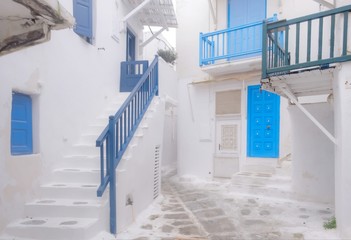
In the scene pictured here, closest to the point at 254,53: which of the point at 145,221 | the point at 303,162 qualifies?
the point at 303,162

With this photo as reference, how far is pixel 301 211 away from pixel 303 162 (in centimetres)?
124

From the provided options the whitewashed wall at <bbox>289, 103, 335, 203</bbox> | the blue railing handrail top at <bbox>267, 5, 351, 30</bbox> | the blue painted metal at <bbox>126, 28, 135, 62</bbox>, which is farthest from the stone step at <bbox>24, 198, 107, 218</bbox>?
the blue painted metal at <bbox>126, 28, 135, 62</bbox>

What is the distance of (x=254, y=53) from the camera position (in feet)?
25.8

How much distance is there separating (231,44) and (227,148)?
10.9 ft

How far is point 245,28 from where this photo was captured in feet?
26.6

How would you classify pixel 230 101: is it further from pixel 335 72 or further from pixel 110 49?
pixel 335 72

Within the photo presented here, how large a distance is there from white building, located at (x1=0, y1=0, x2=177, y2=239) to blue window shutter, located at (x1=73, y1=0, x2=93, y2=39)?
0.02 meters

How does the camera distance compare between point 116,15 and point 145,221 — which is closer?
point 145,221

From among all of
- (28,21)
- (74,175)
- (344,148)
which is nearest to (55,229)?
(74,175)

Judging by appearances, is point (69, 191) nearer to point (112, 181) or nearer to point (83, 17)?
point (112, 181)

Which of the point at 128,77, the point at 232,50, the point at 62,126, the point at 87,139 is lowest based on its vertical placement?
the point at 87,139

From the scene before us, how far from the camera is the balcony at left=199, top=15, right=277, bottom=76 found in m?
7.98

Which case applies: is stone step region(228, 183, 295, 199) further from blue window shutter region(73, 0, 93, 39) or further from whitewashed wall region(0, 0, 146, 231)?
blue window shutter region(73, 0, 93, 39)

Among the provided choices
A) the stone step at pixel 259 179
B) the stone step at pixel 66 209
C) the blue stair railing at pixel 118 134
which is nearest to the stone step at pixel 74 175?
the blue stair railing at pixel 118 134
